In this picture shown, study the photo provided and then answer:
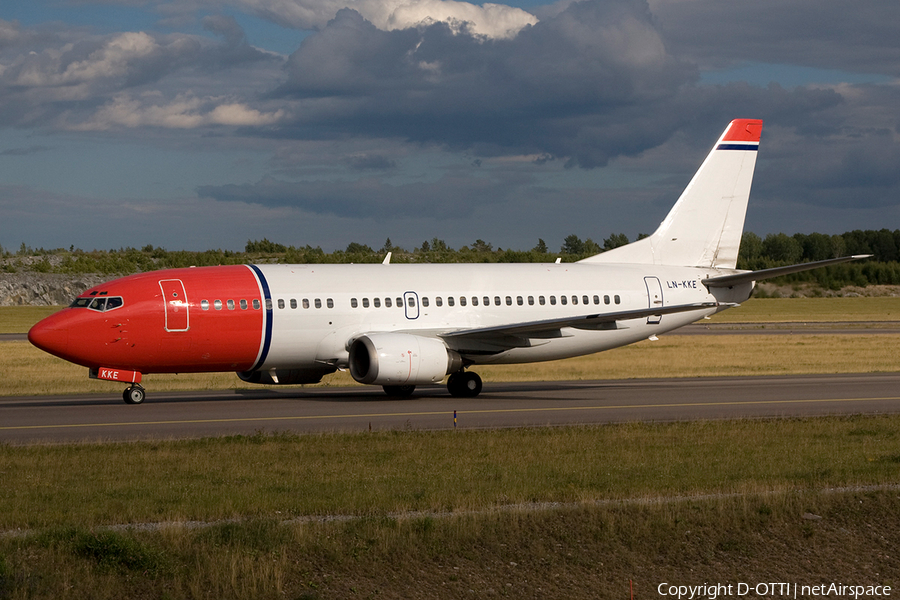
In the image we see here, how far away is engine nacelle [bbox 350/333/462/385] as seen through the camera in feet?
94.8

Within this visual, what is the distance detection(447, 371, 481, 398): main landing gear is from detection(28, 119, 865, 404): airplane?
0.12 ft

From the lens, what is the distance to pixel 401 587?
1113cm

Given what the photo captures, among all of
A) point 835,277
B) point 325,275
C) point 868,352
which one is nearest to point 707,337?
point 868,352

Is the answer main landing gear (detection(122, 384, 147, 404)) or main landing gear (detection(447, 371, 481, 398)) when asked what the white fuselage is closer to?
main landing gear (detection(447, 371, 481, 398))

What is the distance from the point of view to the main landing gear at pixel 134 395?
28969 mm

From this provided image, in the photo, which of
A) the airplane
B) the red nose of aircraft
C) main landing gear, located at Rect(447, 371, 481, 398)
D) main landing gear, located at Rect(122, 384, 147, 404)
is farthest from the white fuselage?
the red nose of aircraft

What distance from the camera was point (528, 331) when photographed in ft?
102

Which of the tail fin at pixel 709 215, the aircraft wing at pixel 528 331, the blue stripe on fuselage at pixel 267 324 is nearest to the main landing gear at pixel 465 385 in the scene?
the aircraft wing at pixel 528 331

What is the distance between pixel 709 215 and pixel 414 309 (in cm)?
1231

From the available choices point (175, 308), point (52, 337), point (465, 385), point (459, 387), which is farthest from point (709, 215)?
point (52, 337)

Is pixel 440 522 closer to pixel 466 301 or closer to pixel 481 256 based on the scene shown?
pixel 466 301

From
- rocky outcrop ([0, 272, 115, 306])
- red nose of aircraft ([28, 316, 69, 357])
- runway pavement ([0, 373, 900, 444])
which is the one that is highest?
rocky outcrop ([0, 272, 115, 306])

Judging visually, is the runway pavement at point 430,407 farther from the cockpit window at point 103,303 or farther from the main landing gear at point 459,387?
the cockpit window at point 103,303

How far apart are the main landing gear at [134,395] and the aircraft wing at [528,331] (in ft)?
29.6
